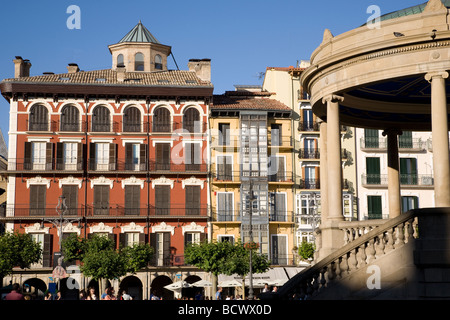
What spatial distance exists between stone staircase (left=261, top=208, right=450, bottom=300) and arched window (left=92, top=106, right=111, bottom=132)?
167ft

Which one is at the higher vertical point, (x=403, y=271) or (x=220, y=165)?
(x=220, y=165)

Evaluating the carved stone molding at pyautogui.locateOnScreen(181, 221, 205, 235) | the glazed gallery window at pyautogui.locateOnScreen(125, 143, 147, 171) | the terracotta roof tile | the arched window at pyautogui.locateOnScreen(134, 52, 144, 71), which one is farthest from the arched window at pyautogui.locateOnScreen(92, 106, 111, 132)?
the carved stone molding at pyautogui.locateOnScreen(181, 221, 205, 235)

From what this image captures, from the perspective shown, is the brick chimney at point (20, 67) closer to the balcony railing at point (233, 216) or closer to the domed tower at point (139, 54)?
the domed tower at point (139, 54)

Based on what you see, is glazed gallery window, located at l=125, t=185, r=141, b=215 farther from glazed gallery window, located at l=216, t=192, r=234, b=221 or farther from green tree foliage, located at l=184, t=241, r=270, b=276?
green tree foliage, located at l=184, t=241, r=270, b=276

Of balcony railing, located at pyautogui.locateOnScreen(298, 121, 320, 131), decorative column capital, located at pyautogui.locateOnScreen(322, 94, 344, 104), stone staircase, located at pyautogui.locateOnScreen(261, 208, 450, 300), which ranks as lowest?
stone staircase, located at pyautogui.locateOnScreen(261, 208, 450, 300)

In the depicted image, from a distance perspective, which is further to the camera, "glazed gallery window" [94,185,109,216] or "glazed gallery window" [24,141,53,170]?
"glazed gallery window" [94,185,109,216]

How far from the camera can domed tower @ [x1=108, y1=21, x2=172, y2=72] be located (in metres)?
74.4

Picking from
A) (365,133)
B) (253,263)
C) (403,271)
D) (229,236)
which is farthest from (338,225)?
(365,133)

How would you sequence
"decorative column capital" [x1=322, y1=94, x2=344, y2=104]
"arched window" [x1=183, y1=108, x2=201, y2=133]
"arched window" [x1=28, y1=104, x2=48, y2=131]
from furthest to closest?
"arched window" [x1=183, y1=108, x2=201, y2=133]
"arched window" [x1=28, y1=104, x2=48, y2=131]
"decorative column capital" [x1=322, y1=94, x2=344, y2=104]

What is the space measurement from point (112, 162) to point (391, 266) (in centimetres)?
5091

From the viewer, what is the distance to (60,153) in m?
65.2

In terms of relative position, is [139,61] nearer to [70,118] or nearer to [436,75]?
[70,118]
